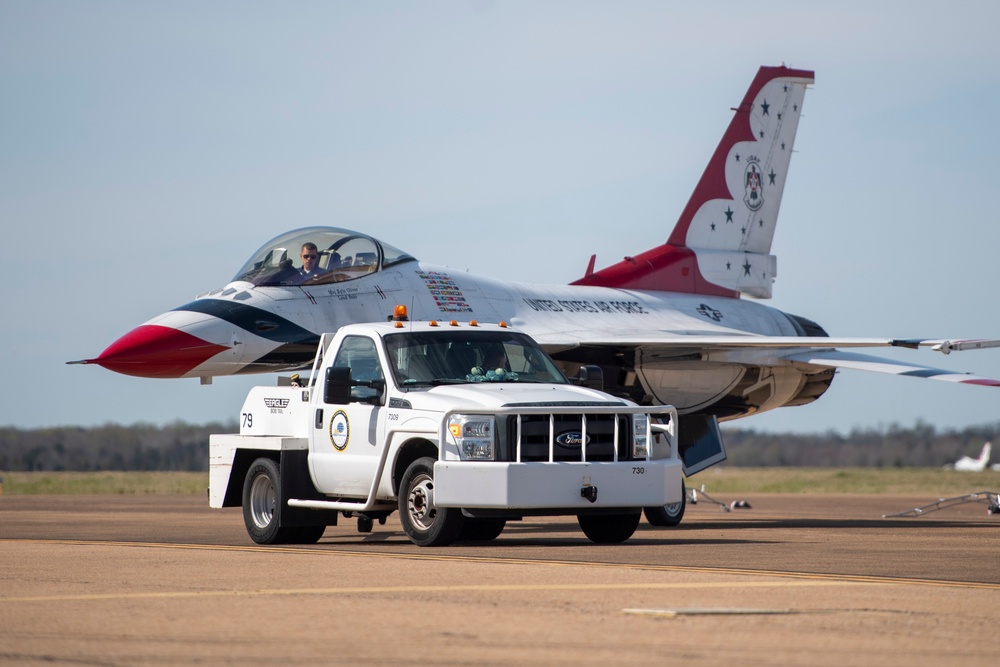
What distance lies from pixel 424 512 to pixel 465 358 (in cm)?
164

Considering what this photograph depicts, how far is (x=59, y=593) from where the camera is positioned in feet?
28.8

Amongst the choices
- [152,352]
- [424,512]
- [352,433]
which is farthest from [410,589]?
[152,352]

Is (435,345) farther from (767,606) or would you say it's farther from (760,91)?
(760,91)

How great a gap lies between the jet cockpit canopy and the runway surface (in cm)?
540

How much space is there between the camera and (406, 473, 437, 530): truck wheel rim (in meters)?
12.5

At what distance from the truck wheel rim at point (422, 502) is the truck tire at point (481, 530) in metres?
0.63

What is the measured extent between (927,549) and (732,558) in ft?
7.54

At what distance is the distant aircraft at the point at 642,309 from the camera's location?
716 inches

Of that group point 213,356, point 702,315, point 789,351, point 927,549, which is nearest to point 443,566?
point 927,549

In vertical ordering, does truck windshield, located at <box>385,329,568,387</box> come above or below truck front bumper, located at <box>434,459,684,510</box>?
above

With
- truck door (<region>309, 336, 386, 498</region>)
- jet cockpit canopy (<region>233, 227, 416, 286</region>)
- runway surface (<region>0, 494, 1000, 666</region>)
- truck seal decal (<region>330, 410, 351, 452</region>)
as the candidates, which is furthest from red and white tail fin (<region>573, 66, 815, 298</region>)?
truck seal decal (<region>330, 410, 351, 452</region>)

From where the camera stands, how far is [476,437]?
1206cm

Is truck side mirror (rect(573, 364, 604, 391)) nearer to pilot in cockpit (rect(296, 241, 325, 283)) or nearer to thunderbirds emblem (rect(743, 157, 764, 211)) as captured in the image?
pilot in cockpit (rect(296, 241, 325, 283))

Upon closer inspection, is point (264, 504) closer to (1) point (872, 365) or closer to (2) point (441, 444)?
(2) point (441, 444)
